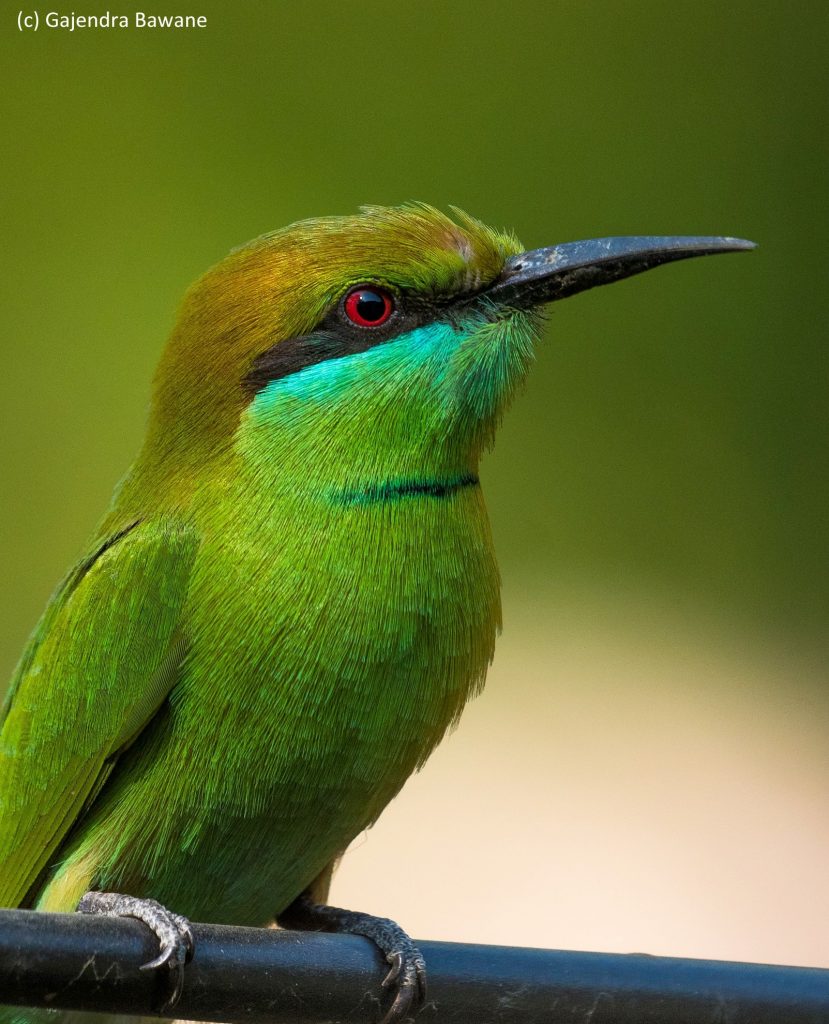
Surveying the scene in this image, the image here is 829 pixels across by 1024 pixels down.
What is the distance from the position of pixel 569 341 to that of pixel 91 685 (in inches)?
92.8

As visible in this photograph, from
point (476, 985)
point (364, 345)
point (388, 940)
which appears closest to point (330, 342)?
point (364, 345)

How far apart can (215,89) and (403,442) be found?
94.8 inches

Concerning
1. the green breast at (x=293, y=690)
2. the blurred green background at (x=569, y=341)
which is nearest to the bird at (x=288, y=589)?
the green breast at (x=293, y=690)

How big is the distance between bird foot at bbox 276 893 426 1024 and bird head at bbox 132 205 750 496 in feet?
2.31

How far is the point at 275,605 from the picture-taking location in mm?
2512

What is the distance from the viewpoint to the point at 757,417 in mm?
4547

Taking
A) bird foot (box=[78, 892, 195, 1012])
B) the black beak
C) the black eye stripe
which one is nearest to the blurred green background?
the black beak

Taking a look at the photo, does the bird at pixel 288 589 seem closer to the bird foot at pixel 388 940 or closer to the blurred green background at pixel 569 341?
the bird foot at pixel 388 940

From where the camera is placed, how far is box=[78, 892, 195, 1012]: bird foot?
74.3 inches

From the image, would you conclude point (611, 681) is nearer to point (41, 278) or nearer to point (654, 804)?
point (654, 804)

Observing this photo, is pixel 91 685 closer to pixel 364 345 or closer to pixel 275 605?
pixel 275 605

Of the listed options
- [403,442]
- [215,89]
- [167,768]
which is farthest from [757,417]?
[167,768]

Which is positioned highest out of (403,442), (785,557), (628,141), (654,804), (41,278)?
(628,141)

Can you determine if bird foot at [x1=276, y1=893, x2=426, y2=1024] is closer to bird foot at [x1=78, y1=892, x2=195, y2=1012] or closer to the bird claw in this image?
the bird claw
